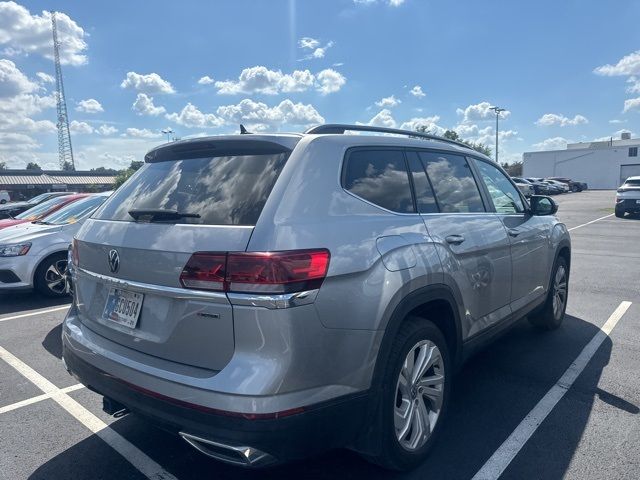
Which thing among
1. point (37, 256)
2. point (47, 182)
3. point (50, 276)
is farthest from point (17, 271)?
point (47, 182)

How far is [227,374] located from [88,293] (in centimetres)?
127

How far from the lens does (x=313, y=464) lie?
289 cm

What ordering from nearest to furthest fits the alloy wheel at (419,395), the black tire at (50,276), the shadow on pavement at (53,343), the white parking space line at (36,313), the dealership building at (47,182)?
the alloy wheel at (419,395) → the shadow on pavement at (53,343) → the white parking space line at (36,313) → the black tire at (50,276) → the dealership building at (47,182)

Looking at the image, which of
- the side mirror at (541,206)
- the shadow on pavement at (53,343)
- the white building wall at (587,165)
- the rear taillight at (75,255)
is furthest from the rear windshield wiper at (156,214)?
the white building wall at (587,165)

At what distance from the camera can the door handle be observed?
3088mm

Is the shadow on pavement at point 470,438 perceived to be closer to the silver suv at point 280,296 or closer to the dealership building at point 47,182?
the silver suv at point 280,296

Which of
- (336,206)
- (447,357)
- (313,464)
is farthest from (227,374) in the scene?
(447,357)

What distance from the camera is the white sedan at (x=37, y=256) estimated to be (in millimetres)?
6918

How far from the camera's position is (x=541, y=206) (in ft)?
15.3

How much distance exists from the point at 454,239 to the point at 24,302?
6.82 metres

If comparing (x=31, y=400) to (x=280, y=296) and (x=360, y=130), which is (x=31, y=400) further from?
(x=360, y=130)

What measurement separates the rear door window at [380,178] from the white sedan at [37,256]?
602 centimetres

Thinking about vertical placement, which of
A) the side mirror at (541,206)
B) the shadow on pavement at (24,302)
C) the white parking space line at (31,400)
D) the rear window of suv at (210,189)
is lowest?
the shadow on pavement at (24,302)

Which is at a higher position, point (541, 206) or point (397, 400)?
Answer: point (541, 206)
